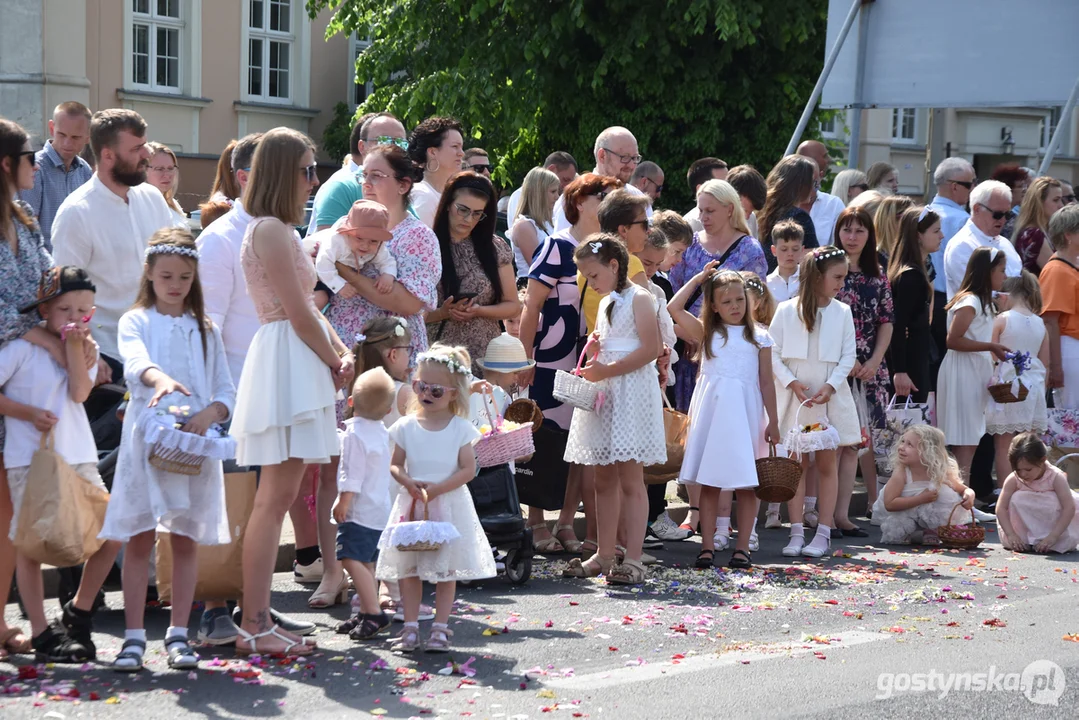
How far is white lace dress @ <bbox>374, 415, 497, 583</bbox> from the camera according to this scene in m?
6.11

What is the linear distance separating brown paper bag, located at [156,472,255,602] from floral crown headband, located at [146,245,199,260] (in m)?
1.03

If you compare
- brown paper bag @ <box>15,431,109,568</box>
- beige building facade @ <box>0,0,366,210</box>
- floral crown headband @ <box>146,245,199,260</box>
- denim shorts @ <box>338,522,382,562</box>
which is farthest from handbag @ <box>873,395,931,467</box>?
beige building facade @ <box>0,0,366,210</box>

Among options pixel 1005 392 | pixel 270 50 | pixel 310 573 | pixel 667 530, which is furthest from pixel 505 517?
pixel 270 50

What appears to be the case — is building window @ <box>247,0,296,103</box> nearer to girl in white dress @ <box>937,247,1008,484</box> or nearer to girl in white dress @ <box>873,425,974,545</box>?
girl in white dress @ <box>937,247,1008,484</box>

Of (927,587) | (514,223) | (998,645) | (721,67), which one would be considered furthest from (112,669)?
(721,67)

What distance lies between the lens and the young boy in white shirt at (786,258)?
9656 mm

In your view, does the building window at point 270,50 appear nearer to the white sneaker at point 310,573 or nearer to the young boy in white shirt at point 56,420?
the white sneaker at point 310,573

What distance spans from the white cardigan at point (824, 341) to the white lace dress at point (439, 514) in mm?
3226

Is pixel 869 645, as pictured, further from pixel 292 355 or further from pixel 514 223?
pixel 514 223

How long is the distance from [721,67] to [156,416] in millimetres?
16392

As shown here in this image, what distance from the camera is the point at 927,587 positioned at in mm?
7789

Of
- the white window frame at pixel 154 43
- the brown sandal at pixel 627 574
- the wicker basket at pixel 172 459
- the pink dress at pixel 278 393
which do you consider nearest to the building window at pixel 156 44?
the white window frame at pixel 154 43

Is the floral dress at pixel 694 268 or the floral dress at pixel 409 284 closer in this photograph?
the floral dress at pixel 409 284

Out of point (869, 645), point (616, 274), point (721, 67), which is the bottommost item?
point (869, 645)
